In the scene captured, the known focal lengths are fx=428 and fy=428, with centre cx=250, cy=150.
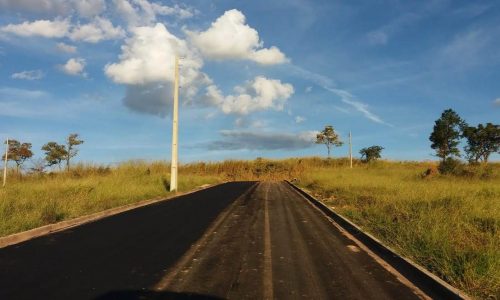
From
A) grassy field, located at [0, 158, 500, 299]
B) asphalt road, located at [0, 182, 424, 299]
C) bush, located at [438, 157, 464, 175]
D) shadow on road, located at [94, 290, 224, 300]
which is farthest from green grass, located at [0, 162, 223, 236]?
bush, located at [438, 157, 464, 175]

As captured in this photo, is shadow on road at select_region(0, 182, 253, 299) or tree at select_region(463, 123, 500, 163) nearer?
shadow on road at select_region(0, 182, 253, 299)

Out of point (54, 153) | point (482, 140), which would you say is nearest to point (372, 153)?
point (482, 140)

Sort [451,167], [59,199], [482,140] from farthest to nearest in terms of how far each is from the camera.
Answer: [482,140] < [451,167] < [59,199]

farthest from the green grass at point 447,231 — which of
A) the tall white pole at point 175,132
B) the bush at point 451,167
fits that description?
the bush at point 451,167

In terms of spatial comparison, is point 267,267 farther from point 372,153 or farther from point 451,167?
point 372,153

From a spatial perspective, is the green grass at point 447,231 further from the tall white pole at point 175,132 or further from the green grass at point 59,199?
the tall white pole at point 175,132

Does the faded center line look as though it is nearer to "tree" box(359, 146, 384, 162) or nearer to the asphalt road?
the asphalt road

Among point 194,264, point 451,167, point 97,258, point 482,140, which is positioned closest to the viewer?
point 194,264

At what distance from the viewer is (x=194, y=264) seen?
24.3 ft

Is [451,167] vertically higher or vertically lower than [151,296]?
higher

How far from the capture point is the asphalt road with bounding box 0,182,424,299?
5875mm

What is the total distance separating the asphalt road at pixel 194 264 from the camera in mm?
5875

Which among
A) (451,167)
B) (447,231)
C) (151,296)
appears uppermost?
(451,167)

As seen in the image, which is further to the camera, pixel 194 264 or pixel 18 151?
pixel 18 151
